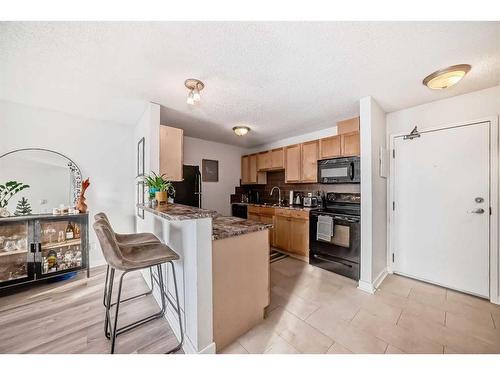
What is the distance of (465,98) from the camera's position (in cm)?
207

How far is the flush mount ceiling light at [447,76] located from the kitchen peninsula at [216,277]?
2091 millimetres

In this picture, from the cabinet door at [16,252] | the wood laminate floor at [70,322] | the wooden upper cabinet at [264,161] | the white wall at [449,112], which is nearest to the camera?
the wood laminate floor at [70,322]

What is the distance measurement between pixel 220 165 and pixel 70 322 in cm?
343

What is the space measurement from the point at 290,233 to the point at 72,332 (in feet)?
9.38

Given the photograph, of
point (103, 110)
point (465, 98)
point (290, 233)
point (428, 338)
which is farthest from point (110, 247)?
point (465, 98)

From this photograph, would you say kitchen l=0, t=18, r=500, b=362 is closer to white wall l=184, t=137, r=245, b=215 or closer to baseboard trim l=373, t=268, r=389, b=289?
baseboard trim l=373, t=268, r=389, b=289

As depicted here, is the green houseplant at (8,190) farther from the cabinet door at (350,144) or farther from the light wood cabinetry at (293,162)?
the cabinet door at (350,144)

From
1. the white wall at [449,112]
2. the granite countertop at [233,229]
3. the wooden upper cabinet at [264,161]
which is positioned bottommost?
the granite countertop at [233,229]

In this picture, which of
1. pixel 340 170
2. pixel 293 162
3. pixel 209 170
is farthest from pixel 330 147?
pixel 209 170

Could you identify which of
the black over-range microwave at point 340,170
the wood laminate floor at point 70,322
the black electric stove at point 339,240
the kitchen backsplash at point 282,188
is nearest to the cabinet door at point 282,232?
the black electric stove at point 339,240

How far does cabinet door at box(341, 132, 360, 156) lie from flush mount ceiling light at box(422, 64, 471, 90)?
1001 mm

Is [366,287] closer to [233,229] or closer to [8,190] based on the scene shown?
[233,229]

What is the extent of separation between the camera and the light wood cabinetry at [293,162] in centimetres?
353

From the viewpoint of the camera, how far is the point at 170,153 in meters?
2.47
